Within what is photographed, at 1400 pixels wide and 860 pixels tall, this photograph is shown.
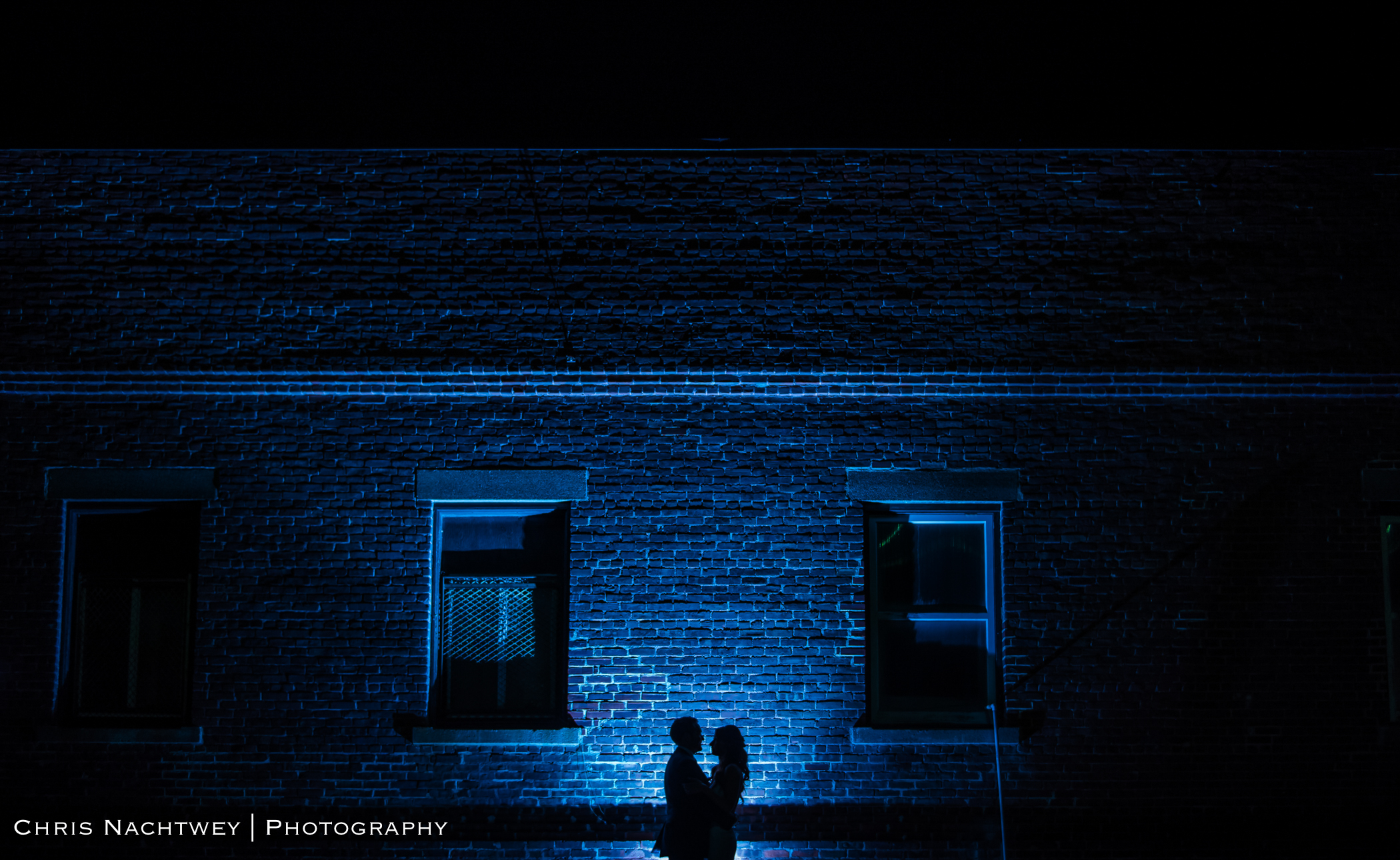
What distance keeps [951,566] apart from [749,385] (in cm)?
217

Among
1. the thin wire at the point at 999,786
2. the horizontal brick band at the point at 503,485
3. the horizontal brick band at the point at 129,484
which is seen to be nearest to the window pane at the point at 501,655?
the horizontal brick band at the point at 503,485

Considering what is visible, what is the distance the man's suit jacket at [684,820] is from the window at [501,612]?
1378 mm

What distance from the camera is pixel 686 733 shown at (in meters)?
6.39

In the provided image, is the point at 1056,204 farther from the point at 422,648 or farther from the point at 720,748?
the point at 422,648

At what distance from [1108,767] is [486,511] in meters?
5.18

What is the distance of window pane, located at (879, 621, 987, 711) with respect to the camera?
24.1 ft

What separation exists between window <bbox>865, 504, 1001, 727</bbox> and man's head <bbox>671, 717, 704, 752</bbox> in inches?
62.0

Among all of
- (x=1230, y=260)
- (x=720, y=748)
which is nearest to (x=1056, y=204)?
(x=1230, y=260)

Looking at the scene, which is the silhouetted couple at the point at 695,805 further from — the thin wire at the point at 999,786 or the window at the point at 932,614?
the thin wire at the point at 999,786

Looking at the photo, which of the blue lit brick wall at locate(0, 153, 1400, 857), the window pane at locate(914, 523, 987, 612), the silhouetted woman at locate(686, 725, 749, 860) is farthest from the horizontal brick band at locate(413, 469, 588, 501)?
the window pane at locate(914, 523, 987, 612)

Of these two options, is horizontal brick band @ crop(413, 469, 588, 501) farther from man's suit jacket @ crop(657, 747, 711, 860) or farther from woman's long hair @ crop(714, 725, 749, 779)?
man's suit jacket @ crop(657, 747, 711, 860)

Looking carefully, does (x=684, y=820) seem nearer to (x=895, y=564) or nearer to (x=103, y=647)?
(x=895, y=564)

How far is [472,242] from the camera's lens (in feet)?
24.6

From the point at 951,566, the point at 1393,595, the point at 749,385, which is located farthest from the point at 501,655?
the point at 1393,595
